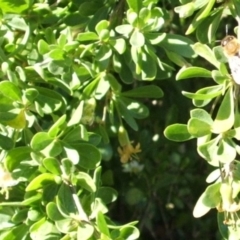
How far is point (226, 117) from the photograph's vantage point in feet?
3.77

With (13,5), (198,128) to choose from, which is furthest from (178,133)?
(13,5)

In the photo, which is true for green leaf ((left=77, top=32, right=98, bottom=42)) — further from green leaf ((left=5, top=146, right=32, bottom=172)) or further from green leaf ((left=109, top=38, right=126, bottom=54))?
green leaf ((left=5, top=146, right=32, bottom=172))

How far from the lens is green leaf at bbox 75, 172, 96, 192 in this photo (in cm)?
121

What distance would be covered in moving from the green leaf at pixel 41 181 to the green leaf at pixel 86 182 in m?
0.05

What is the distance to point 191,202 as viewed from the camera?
2092 millimetres

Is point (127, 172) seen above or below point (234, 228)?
below

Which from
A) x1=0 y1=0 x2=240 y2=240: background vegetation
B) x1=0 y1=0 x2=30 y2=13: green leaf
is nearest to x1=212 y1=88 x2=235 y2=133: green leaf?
x1=0 y1=0 x2=240 y2=240: background vegetation

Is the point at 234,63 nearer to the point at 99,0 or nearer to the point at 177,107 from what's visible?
the point at 99,0

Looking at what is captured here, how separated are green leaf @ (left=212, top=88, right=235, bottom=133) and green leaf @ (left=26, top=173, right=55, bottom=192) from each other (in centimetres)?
29

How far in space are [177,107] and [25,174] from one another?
0.74 metres

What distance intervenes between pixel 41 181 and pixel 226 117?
331 millimetres

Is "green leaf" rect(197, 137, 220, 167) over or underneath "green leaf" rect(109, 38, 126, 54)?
underneath

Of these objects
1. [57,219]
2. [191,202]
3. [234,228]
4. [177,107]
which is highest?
[57,219]

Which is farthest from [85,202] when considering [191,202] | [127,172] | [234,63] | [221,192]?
[191,202]
